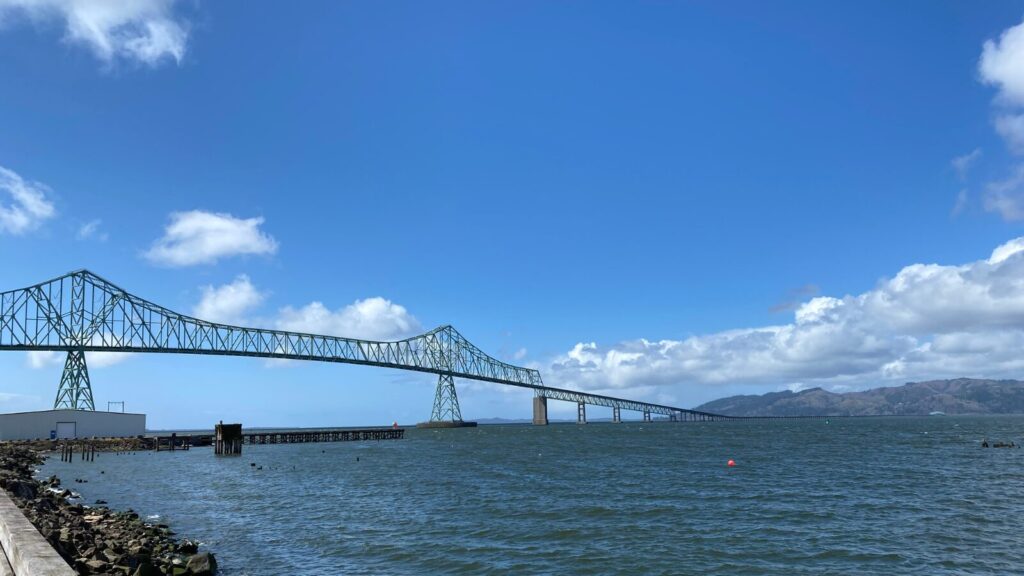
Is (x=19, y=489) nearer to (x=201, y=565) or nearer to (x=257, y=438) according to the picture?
(x=201, y=565)

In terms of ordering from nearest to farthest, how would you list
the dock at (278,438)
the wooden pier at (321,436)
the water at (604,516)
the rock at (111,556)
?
the rock at (111,556) < the water at (604,516) < the dock at (278,438) < the wooden pier at (321,436)

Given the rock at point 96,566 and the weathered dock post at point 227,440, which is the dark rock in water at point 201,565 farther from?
the weathered dock post at point 227,440

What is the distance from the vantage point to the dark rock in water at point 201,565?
62.7 ft

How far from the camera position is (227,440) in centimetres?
8256

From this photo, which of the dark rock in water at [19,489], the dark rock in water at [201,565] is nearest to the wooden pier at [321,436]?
the dark rock in water at [19,489]

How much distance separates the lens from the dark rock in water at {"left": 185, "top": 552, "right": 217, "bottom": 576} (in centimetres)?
1911

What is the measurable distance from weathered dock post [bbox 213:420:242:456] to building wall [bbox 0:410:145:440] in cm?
2084

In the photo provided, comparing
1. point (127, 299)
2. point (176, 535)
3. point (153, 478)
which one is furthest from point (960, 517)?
point (127, 299)

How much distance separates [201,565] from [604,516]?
15758 mm

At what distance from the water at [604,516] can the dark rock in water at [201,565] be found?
1069 mm

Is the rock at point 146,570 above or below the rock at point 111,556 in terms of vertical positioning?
below

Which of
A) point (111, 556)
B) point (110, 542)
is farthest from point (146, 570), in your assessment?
point (110, 542)

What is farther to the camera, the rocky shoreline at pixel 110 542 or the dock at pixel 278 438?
the dock at pixel 278 438

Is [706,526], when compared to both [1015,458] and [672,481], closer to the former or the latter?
[672,481]
